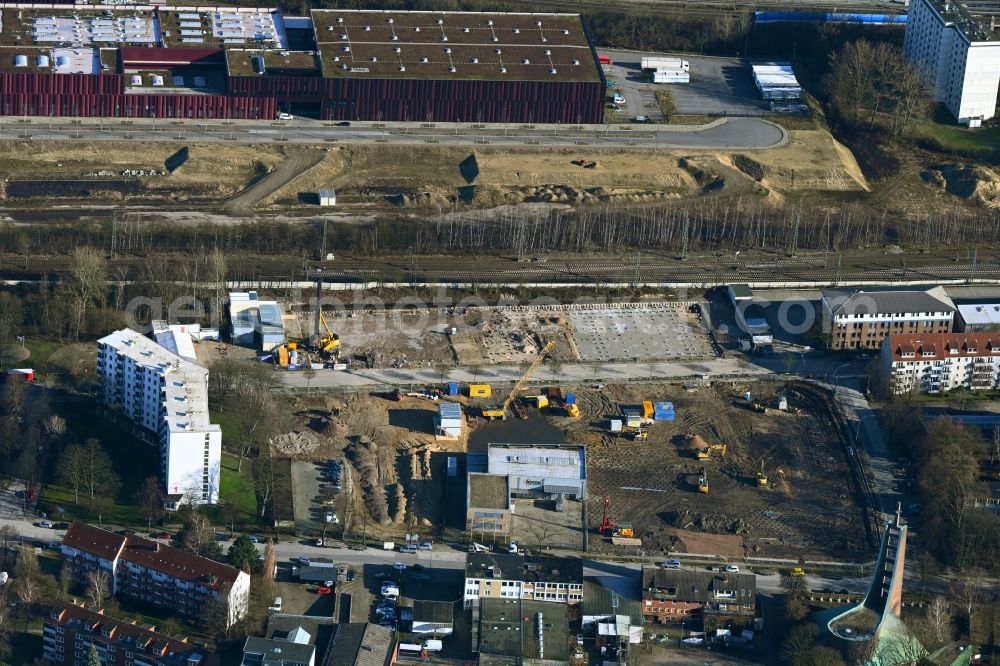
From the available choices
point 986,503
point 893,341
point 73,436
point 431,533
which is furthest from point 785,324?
point 73,436

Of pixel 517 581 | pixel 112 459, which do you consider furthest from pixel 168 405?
pixel 517 581

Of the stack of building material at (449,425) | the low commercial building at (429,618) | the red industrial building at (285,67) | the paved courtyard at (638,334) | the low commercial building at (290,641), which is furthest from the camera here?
the red industrial building at (285,67)

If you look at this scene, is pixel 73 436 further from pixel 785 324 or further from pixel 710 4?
pixel 710 4

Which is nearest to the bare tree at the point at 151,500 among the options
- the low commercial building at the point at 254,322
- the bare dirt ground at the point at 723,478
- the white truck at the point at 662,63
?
the low commercial building at the point at 254,322

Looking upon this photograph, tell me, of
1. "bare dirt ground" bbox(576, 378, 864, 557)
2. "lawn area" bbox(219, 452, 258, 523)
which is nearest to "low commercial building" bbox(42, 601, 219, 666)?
"lawn area" bbox(219, 452, 258, 523)

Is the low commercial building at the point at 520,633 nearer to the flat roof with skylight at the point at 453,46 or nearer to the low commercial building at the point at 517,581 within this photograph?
the low commercial building at the point at 517,581

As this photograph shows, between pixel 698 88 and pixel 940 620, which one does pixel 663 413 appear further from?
pixel 698 88
